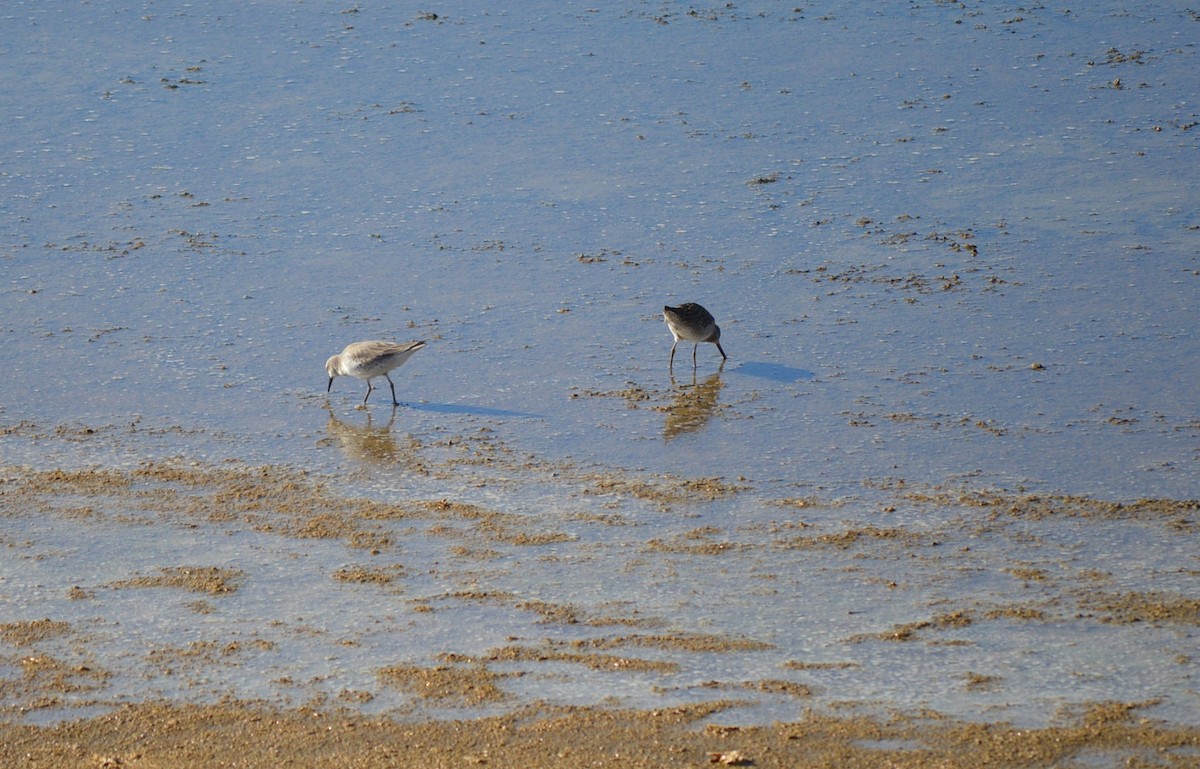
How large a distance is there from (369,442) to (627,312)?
8.43 feet

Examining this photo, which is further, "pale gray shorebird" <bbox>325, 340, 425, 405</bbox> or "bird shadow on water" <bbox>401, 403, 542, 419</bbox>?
"pale gray shorebird" <bbox>325, 340, 425, 405</bbox>

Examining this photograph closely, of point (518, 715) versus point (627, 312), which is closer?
point (518, 715)

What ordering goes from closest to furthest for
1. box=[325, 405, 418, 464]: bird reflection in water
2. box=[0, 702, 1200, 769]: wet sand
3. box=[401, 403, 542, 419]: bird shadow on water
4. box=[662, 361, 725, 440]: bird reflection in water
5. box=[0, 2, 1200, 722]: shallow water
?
1. box=[0, 702, 1200, 769]: wet sand
2. box=[0, 2, 1200, 722]: shallow water
3. box=[325, 405, 418, 464]: bird reflection in water
4. box=[662, 361, 725, 440]: bird reflection in water
5. box=[401, 403, 542, 419]: bird shadow on water

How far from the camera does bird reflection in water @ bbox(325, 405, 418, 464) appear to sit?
28.3 ft

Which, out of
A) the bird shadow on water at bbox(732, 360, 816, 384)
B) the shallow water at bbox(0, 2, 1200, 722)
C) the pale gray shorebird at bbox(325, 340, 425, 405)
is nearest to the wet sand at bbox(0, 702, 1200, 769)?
the shallow water at bbox(0, 2, 1200, 722)

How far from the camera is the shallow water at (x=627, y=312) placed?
6.66 metres

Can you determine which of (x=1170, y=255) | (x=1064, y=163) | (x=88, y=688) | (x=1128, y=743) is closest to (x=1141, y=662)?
(x=1128, y=743)

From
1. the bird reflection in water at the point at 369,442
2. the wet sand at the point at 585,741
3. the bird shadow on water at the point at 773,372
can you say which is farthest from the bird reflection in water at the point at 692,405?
the wet sand at the point at 585,741

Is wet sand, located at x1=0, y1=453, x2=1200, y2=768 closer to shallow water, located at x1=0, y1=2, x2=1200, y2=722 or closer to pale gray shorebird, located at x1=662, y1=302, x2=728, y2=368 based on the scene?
shallow water, located at x1=0, y1=2, x2=1200, y2=722

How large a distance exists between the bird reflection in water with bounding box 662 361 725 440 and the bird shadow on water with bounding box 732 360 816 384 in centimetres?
17

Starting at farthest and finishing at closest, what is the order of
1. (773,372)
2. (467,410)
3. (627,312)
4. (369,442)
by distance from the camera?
(627,312) < (773,372) < (467,410) < (369,442)

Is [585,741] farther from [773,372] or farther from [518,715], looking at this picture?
[773,372]

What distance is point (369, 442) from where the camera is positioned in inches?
350

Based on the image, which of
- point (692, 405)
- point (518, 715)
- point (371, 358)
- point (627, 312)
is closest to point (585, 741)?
point (518, 715)
